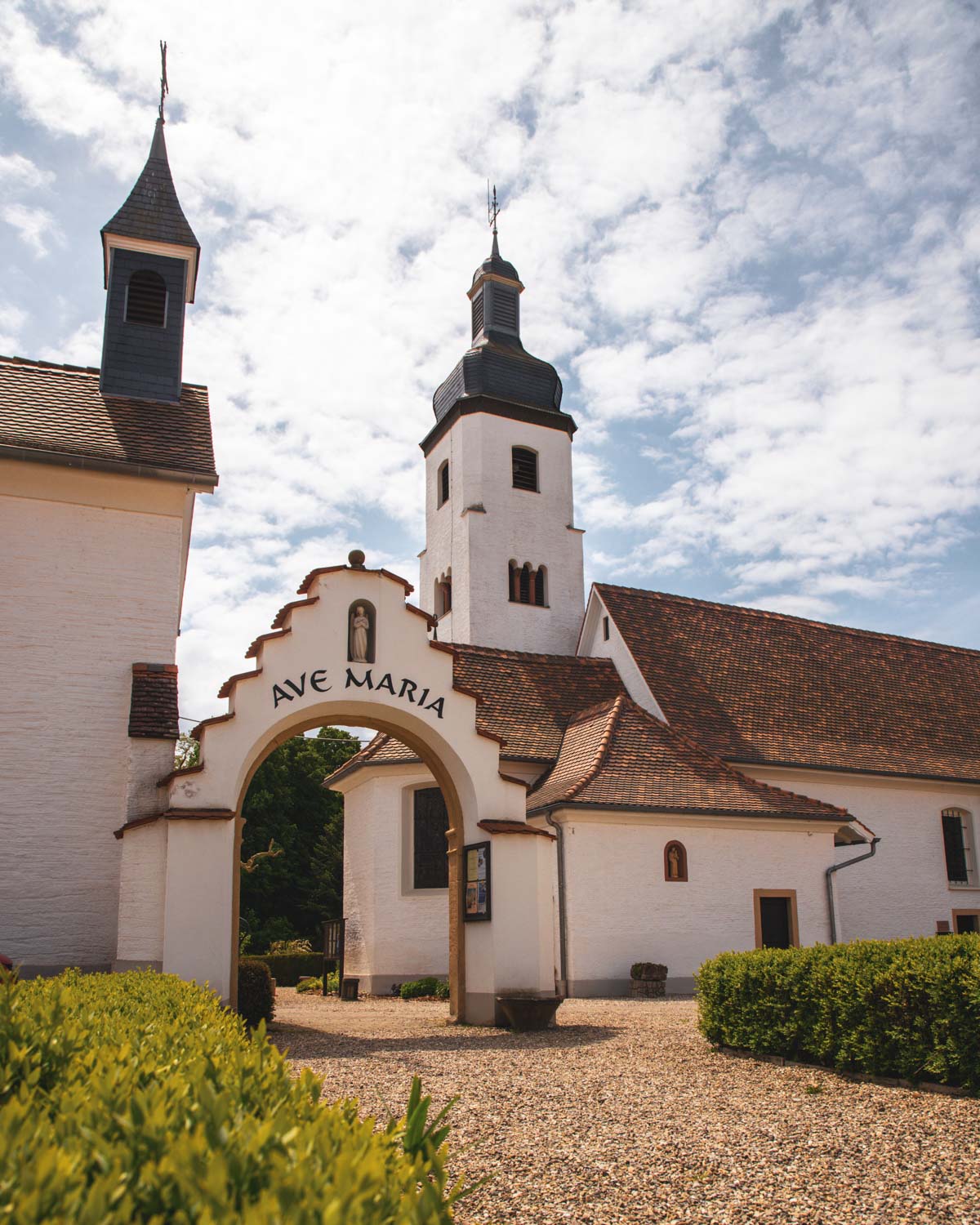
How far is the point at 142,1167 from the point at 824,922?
21914 mm

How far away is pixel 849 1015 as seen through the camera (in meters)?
9.32

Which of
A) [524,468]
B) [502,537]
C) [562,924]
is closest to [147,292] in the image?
[562,924]

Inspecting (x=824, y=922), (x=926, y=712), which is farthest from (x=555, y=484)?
(x=824, y=922)

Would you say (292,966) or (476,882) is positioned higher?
(476,882)

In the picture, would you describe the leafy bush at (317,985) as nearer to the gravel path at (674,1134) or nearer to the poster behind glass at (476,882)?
the poster behind glass at (476,882)

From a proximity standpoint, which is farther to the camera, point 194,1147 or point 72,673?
point 72,673

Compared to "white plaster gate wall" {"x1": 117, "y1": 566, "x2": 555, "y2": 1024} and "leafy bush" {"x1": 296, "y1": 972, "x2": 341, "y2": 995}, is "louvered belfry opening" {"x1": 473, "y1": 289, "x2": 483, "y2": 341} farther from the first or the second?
"white plaster gate wall" {"x1": 117, "y1": 566, "x2": 555, "y2": 1024}

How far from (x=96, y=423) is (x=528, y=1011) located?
1091cm

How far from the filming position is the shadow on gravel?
11.8 meters

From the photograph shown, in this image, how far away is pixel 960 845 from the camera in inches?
1104

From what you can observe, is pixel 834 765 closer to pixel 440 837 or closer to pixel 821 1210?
pixel 440 837

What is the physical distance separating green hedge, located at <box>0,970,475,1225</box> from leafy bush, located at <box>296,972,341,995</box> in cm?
2297

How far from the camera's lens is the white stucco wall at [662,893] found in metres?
20.0

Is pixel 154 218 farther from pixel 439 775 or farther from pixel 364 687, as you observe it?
pixel 439 775
